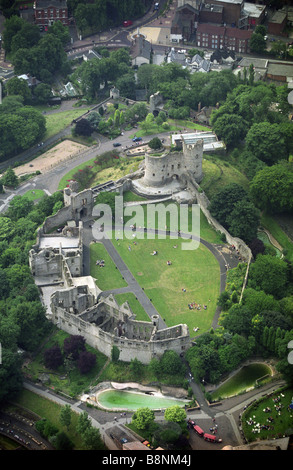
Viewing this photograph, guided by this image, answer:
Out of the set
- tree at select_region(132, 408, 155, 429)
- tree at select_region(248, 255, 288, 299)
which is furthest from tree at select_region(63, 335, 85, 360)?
tree at select_region(248, 255, 288, 299)

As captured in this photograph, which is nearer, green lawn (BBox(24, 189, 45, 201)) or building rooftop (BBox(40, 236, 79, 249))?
building rooftop (BBox(40, 236, 79, 249))

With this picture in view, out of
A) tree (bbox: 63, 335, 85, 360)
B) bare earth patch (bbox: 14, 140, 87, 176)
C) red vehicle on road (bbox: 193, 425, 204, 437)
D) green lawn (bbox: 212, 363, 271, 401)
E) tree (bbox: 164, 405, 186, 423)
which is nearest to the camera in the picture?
tree (bbox: 164, 405, 186, 423)

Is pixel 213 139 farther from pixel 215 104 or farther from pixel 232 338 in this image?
pixel 232 338

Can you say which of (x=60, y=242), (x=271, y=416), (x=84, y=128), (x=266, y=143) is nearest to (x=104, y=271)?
(x=60, y=242)

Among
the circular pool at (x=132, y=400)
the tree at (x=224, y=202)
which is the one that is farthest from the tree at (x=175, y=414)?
the tree at (x=224, y=202)

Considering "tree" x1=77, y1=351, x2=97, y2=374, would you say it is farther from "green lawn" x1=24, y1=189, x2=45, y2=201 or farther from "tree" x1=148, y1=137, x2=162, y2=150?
"tree" x1=148, y1=137, x2=162, y2=150

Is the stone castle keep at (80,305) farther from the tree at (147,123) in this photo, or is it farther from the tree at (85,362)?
the tree at (147,123)

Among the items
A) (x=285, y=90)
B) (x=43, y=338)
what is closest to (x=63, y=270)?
(x=43, y=338)
